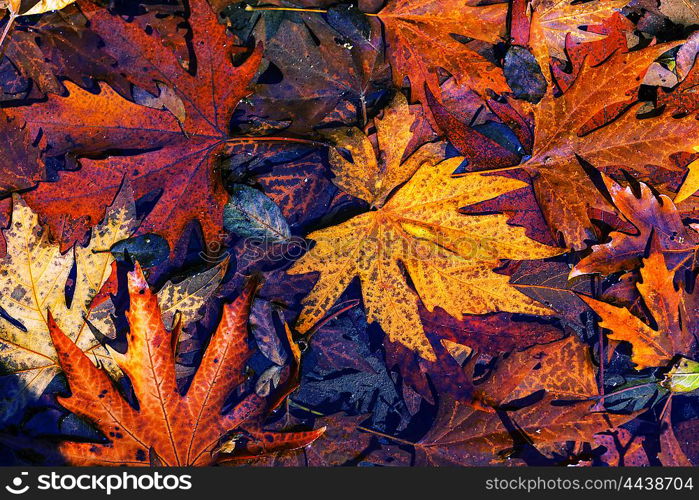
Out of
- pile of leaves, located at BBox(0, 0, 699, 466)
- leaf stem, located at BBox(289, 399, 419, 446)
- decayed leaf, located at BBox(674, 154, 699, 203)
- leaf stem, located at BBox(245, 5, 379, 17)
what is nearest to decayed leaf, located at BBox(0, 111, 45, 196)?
pile of leaves, located at BBox(0, 0, 699, 466)

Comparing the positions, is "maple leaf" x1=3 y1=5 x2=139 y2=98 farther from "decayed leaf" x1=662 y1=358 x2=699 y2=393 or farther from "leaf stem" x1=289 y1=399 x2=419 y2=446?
"decayed leaf" x1=662 y1=358 x2=699 y2=393

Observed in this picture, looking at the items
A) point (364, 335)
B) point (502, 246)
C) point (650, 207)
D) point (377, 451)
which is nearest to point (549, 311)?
point (502, 246)

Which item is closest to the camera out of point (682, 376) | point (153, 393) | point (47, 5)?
point (153, 393)

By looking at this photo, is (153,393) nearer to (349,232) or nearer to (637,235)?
(349,232)

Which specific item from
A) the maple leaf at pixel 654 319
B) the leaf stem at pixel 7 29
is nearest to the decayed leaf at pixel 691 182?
the maple leaf at pixel 654 319

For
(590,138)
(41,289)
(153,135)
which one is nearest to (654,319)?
(590,138)

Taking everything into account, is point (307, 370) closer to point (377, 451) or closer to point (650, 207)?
point (377, 451)

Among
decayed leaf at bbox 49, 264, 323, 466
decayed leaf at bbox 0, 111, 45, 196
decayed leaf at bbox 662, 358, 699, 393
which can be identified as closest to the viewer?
decayed leaf at bbox 49, 264, 323, 466
